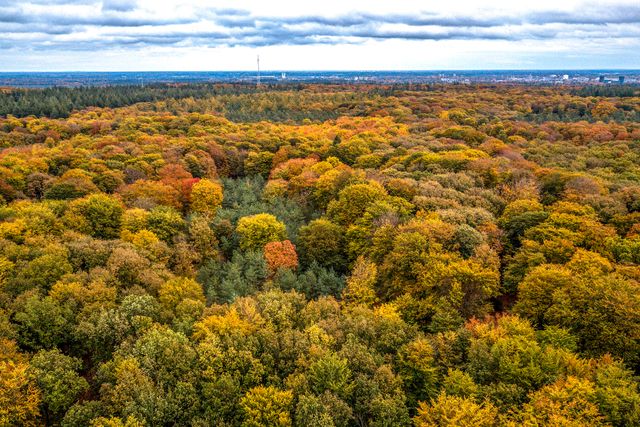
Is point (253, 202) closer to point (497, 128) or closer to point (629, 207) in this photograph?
point (629, 207)

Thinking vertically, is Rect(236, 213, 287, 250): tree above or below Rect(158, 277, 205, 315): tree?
above

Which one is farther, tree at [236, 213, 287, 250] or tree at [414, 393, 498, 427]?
tree at [236, 213, 287, 250]

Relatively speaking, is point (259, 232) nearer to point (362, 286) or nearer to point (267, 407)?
point (362, 286)

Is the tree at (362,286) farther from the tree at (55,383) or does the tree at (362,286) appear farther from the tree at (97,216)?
the tree at (97,216)

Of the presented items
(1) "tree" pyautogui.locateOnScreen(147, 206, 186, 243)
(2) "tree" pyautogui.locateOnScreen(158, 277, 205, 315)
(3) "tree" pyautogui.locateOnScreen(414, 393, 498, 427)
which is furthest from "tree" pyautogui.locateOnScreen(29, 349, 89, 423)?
(1) "tree" pyautogui.locateOnScreen(147, 206, 186, 243)

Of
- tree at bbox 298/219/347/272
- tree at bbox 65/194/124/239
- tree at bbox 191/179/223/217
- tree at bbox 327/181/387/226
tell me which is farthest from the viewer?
tree at bbox 191/179/223/217

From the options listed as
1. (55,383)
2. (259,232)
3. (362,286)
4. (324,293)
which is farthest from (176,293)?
(362,286)

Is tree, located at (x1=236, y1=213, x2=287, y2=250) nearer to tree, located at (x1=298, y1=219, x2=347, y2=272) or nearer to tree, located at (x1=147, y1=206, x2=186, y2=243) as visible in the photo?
tree, located at (x1=298, y1=219, x2=347, y2=272)
